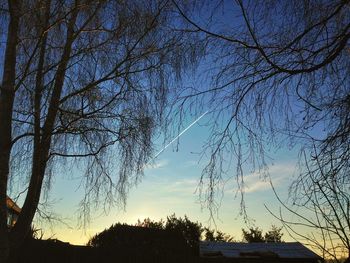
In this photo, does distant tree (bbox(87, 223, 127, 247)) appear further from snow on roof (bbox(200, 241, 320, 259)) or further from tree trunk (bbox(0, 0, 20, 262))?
tree trunk (bbox(0, 0, 20, 262))

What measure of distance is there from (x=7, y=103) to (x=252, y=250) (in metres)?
26.5

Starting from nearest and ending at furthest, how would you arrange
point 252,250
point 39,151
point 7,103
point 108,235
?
point 7,103
point 39,151
point 108,235
point 252,250

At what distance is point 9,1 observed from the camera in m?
7.05

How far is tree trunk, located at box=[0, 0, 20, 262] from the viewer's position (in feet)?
22.1

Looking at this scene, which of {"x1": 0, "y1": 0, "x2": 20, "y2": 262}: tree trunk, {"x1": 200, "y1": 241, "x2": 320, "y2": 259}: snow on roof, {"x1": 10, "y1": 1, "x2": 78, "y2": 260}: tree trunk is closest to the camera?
{"x1": 0, "y1": 0, "x2": 20, "y2": 262}: tree trunk

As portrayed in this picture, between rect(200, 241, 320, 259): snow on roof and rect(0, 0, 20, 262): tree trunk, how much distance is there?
23049 millimetres

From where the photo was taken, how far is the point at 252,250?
102 ft

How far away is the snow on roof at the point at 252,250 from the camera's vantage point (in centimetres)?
2886

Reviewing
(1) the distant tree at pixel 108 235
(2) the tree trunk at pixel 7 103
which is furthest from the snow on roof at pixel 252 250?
(2) the tree trunk at pixel 7 103

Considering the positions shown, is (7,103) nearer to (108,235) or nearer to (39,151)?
(39,151)

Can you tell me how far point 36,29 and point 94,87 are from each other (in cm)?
128

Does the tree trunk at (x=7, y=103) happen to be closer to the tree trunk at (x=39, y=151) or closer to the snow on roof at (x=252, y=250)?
the tree trunk at (x=39, y=151)

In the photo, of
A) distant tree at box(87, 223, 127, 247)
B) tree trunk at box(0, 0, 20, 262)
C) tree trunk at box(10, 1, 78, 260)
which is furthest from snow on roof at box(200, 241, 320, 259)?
tree trunk at box(0, 0, 20, 262)

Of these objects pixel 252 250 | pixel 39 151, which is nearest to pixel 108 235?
pixel 252 250
